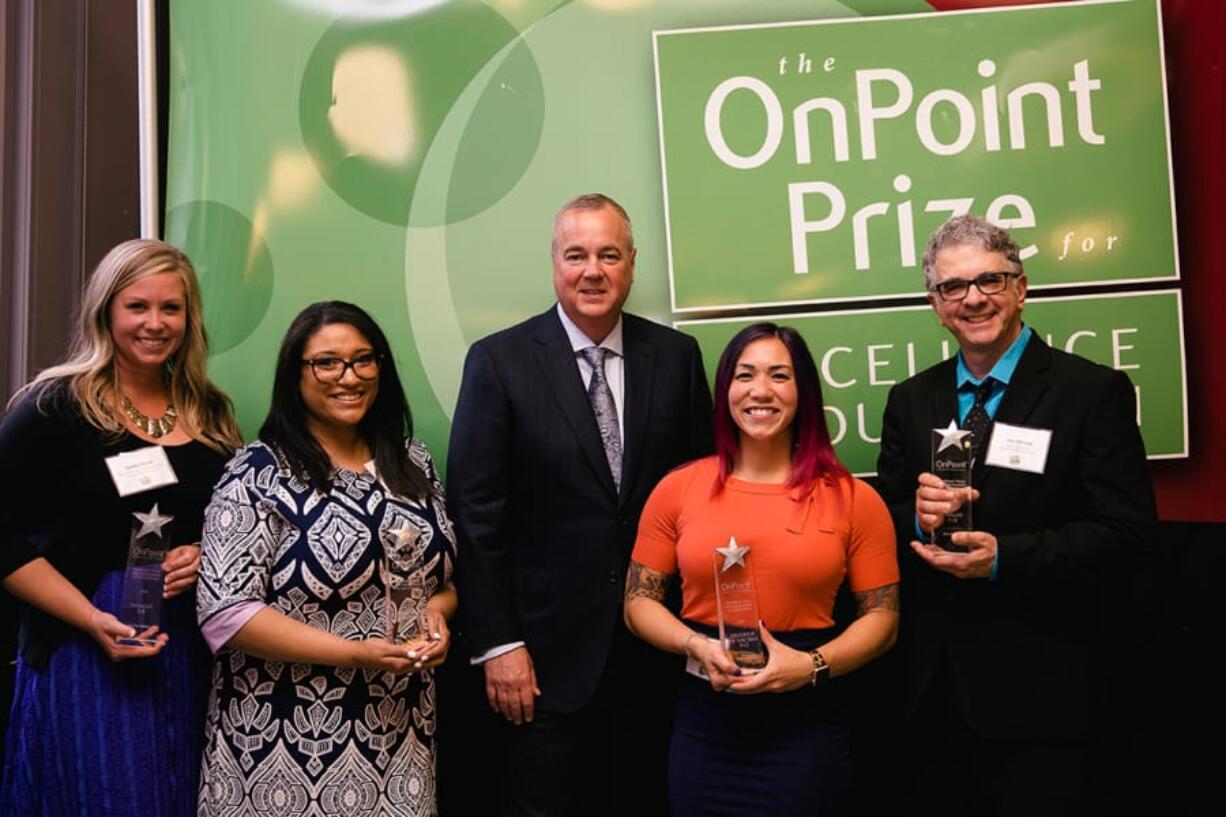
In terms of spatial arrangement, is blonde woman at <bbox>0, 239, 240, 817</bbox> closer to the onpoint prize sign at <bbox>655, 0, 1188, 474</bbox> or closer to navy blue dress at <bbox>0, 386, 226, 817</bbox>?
navy blue dress at <bbox>0, 386, 226, 817</bbox>

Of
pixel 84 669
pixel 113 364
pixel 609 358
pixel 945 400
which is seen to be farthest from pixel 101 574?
pixel 945 400

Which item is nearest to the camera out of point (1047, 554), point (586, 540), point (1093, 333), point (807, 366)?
point (1047, 554)

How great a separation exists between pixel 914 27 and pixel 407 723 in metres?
2.39

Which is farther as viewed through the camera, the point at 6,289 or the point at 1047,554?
the point at 6,289

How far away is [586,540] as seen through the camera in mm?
2330

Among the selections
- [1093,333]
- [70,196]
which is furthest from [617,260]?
[70,196]

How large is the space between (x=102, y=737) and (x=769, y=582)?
1.44m

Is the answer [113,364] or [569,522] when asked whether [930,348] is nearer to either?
[569,522]

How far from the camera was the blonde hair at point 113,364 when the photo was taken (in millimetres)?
2203

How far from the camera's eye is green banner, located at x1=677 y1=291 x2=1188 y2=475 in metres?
2.85

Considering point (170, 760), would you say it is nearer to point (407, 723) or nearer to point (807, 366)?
point (407, 723)

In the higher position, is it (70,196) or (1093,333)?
(70,196)

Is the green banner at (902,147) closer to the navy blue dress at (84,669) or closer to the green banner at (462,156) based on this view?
the green banner at (462,156)

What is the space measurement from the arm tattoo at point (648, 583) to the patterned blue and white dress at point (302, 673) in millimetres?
469
